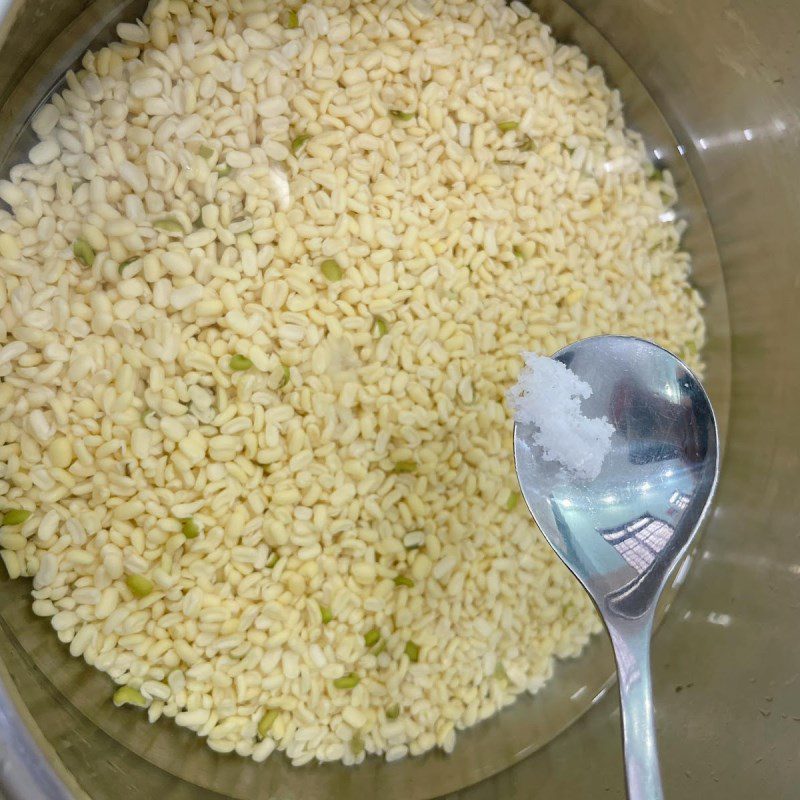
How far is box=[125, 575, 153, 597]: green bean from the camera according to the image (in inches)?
32.9

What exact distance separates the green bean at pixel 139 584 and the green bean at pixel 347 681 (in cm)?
25

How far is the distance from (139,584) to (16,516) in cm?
15

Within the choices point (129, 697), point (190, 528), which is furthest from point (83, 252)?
point (129, 697)

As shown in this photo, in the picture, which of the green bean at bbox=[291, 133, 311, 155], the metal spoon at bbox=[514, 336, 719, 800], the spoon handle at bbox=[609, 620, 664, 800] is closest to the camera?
the spoon handle at bbox=[609, 620, 664, 800]

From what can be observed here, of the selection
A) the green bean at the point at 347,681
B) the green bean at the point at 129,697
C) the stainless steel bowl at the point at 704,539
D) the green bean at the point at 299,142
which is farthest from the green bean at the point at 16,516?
the green bean at the point at 299,142

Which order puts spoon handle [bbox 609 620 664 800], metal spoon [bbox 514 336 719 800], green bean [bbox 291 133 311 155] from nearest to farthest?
spoon handle [bbox 609 620 664 800], metal spoon [bbox 514 336 719 800], green bean [bbox 291 133 311 155]

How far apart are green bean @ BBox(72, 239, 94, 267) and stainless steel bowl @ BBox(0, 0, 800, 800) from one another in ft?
0.48

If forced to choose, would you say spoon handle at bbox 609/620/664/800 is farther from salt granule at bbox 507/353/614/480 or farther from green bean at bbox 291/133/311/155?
green bean at bbox 291/133/311/155

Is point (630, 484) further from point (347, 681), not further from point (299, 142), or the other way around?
point (299, 142)

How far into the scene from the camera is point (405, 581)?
3.02ft

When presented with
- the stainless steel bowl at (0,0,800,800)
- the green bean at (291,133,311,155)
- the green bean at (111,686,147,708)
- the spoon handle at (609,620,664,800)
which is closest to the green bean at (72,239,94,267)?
the stainless steel bowl at (0,0,800,800)

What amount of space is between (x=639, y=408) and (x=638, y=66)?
1.93ft

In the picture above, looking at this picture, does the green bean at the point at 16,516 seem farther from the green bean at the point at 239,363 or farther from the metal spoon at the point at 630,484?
the metal spoon at the point at 630,484

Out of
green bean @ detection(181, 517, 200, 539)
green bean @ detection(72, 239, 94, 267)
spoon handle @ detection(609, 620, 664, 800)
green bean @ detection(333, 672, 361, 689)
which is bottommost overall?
green bean @ detection(333, 672, 361, 689)
